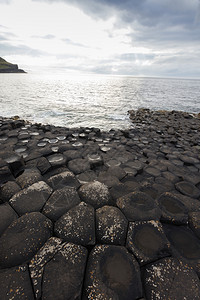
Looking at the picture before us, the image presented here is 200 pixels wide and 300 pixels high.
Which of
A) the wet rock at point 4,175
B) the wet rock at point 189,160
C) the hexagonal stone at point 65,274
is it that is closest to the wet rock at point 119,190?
the hexagonal stone at point 65,274

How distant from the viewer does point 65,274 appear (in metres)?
1.78

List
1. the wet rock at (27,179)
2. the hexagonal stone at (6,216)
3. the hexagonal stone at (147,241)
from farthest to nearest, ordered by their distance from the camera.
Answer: the wet rock at (27,179)
the hexagonal stone at (6,216)
the hexagonal stone at (147,241)

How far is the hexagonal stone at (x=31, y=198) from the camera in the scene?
2.70 m

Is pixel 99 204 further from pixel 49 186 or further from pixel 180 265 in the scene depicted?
pixel 180 265

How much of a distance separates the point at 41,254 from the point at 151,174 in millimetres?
3516

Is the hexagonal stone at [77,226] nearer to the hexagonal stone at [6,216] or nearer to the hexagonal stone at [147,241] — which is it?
the hexagonal stone at [147,241]

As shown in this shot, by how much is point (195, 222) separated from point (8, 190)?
3967 mm

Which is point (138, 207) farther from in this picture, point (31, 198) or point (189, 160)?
point (189, 160)

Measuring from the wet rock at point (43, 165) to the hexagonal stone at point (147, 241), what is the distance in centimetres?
281

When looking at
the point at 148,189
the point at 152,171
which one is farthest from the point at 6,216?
the point at 152,171

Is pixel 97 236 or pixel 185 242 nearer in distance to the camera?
pixel 97 236

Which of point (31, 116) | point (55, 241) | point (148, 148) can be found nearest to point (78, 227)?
point (55, 241)

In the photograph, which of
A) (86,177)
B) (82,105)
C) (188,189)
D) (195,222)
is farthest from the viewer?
(82,105)

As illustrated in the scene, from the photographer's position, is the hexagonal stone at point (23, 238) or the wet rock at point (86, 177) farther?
the wet rock at point (86, 177)
